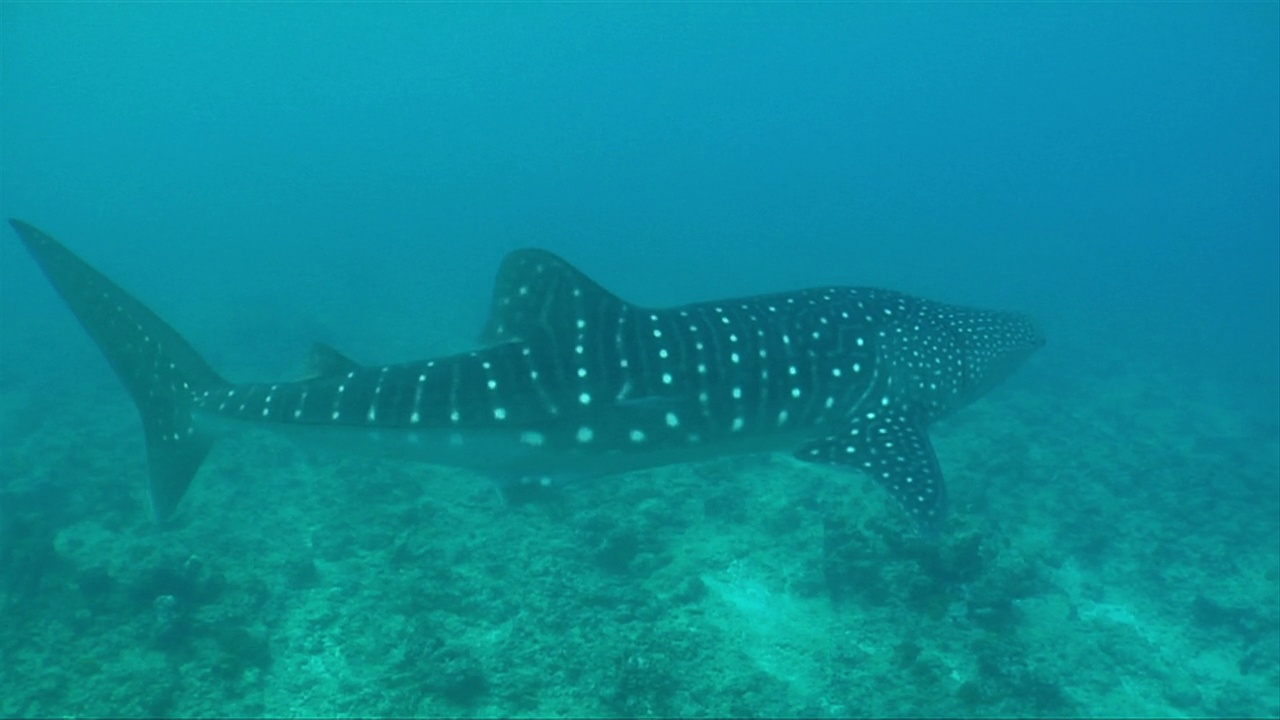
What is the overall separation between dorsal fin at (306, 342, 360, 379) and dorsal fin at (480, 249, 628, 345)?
4.55 ft

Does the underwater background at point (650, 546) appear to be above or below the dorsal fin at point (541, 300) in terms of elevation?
below

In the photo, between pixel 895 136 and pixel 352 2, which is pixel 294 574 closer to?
pixel 352 2

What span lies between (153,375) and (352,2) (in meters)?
178

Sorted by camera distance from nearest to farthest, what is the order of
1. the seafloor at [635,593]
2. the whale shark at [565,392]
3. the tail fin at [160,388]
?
the seafloor at [635,593], the whale shark at [565,392], the tail fin at [160,388]

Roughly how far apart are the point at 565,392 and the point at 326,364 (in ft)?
8.16

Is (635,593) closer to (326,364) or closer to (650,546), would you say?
(650,546)

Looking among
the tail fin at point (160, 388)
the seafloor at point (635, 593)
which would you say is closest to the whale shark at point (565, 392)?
the tail fin at point (160, 388)

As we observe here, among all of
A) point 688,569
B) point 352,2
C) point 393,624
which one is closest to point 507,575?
point 393,624

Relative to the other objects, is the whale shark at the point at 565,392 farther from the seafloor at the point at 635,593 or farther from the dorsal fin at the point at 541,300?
the seafloor at the point at 635,593

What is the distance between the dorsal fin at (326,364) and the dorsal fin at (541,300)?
1386 millimetres

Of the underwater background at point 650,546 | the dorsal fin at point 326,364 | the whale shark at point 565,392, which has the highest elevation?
the dorsal fin at point 326,364

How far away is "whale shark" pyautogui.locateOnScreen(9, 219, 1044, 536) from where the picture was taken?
7.21 meters

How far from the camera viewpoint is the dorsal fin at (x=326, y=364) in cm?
762

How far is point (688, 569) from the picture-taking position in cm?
869
